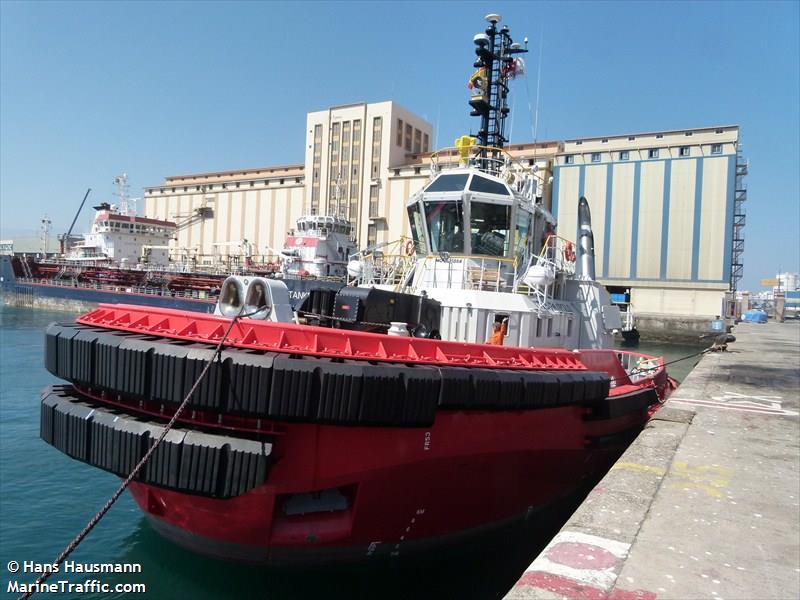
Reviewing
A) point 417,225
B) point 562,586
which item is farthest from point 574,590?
point 417,225

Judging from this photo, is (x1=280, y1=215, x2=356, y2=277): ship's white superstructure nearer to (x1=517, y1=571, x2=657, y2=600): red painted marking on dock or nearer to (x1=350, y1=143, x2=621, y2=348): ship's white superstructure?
(x1=350, y1=143, x2=621, y2=348): ship's white superstructure

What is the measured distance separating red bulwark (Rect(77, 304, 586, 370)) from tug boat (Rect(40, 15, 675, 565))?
2 centimetres

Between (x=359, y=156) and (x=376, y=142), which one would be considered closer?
(x=376, y=142)

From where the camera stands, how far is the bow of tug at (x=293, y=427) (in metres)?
4.22

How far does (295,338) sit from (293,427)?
0.76 meters

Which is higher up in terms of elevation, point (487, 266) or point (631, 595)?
point (487, 266)

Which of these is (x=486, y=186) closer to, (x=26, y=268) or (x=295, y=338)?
(x=295, y=338)

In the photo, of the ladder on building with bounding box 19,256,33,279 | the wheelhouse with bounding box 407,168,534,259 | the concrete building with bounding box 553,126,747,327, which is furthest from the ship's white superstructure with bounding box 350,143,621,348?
the ladder on building with bounding box 19,256,33,279

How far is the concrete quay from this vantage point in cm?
311

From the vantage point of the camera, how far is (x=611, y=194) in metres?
38.3

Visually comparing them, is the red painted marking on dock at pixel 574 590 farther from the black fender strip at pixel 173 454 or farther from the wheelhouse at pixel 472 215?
the wheelhouse at pixel 472 215

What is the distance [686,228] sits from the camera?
36.1 meters

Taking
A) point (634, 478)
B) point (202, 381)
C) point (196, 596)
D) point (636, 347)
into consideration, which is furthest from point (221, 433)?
point (636, 347)

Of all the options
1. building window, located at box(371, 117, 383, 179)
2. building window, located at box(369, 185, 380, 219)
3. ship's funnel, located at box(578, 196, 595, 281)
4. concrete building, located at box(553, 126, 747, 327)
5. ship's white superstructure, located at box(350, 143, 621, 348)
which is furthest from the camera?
building window, located at box(369, 185, 380, 219)
